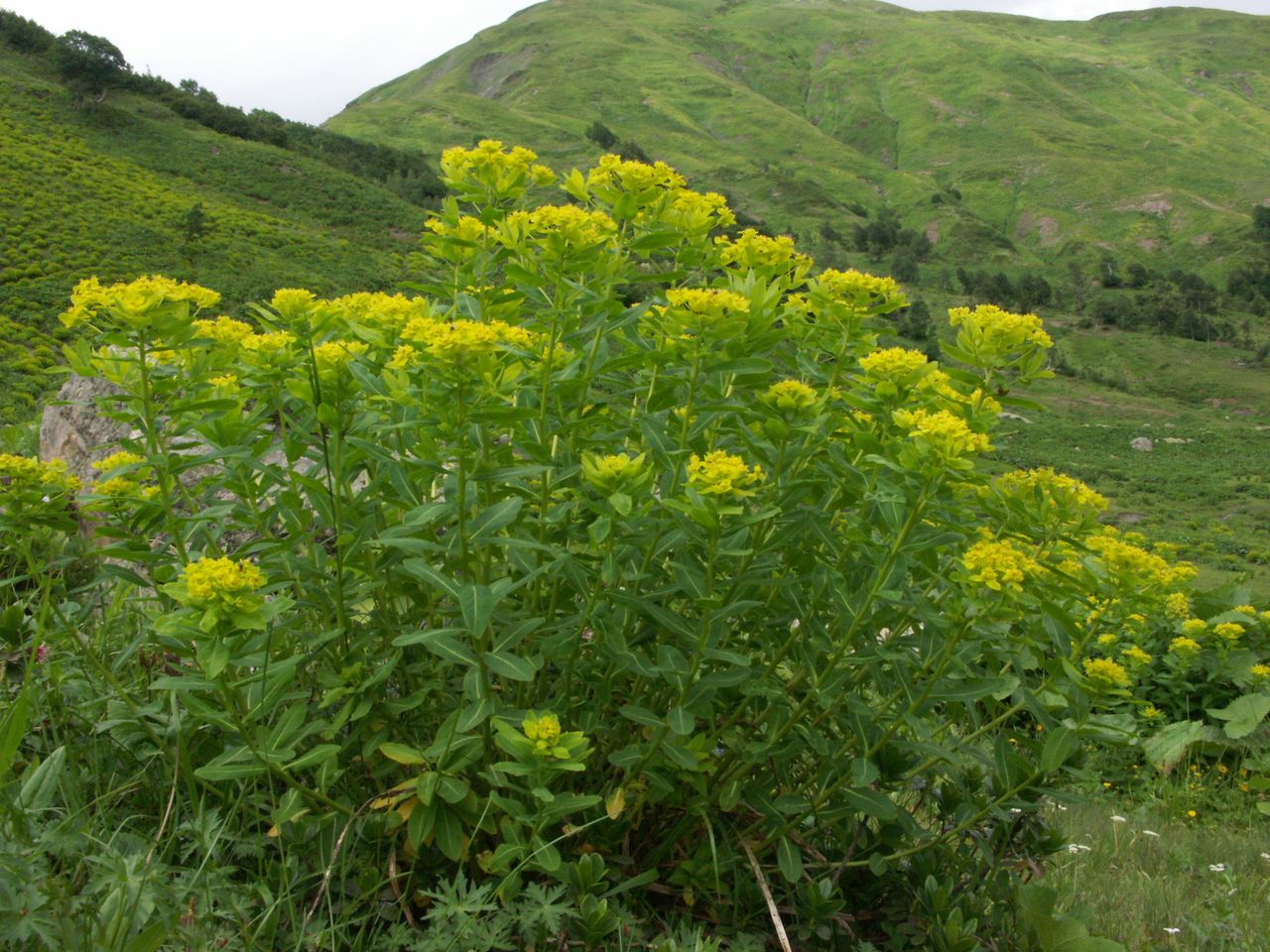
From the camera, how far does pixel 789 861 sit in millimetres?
2064

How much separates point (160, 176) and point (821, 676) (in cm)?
5317

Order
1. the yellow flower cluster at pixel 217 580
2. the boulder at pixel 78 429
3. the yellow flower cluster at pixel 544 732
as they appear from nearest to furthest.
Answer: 1. the yellow flower cluster at pixel 217 580
2. the yellow flower cluster at pixel 544 732
3. the boulder at pixel 78 429

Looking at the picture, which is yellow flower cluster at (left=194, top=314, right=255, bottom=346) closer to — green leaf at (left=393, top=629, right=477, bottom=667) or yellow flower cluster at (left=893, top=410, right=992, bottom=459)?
green leaf at (left=393, top=629, right=477, bottom=667)

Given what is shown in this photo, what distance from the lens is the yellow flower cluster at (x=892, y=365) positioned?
2.08 m

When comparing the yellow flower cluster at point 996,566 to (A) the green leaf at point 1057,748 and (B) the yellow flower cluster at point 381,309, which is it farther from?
(B) the yellow flower cluster at point 381,309

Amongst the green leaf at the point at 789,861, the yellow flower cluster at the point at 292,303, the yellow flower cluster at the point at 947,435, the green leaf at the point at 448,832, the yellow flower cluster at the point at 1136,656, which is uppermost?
the yellow flower cluster at the point at 292,303

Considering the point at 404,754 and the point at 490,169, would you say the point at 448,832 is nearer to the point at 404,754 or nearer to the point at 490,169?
the point at 404,754

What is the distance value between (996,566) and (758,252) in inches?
45.7

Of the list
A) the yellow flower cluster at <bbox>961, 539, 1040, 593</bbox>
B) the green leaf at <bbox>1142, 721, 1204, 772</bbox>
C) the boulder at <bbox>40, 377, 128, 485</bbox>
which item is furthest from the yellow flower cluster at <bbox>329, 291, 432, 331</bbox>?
the green leaf at <bbox>1142, 721, 1204, 772</bbox>

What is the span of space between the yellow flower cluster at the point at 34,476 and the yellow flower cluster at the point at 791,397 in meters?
1.74

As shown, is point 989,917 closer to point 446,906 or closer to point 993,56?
point 446,906

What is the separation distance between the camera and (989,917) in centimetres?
245

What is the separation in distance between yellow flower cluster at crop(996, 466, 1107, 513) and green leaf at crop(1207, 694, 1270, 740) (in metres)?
4.64

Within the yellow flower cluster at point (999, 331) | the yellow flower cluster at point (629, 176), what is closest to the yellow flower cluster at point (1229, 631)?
the yellow flower cluster at point (999, 331)
